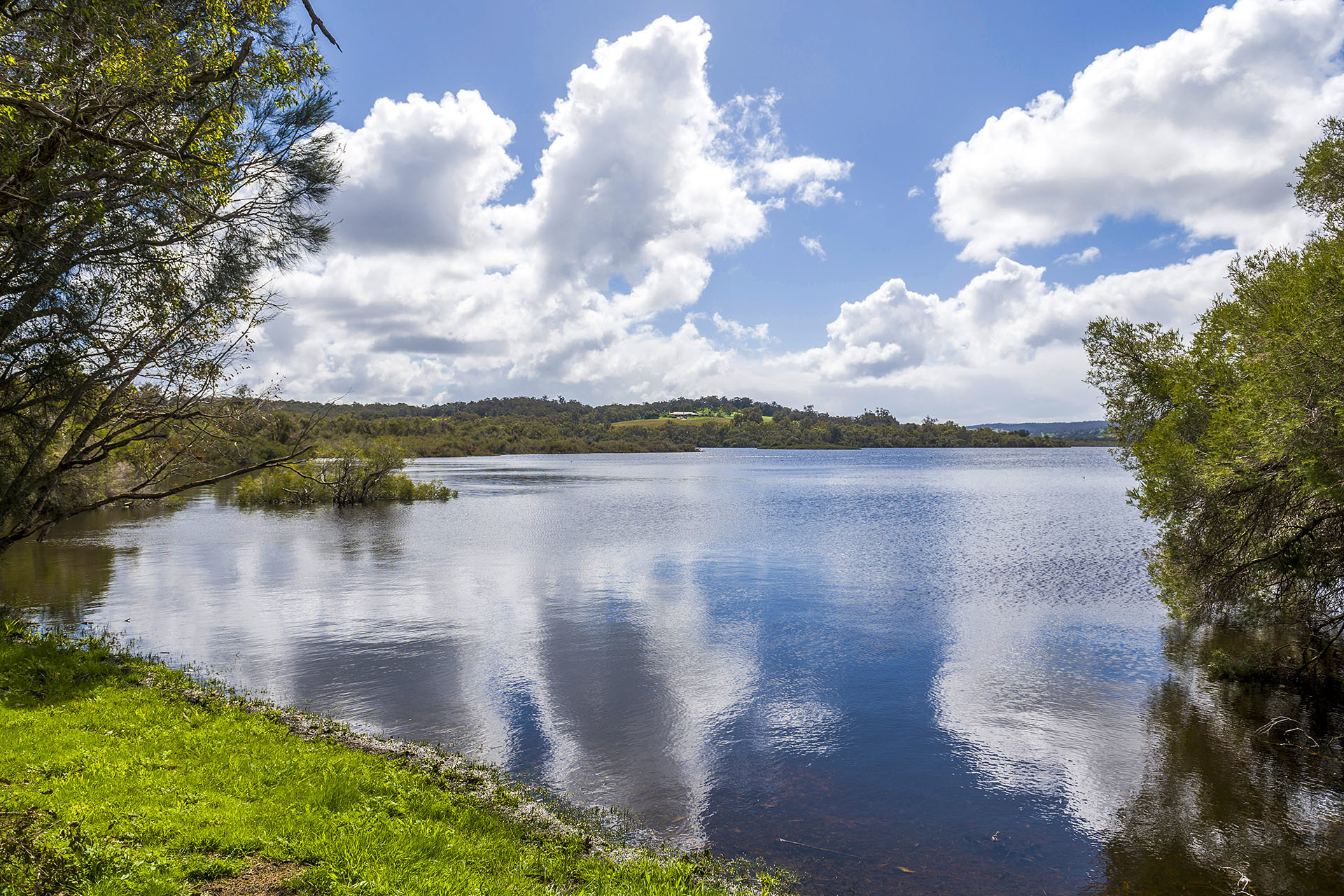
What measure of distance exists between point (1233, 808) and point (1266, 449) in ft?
18.6

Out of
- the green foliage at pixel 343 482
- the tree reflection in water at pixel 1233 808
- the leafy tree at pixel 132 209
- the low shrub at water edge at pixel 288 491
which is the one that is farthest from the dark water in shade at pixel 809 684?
the low shrub at water edge at pixel 288 491

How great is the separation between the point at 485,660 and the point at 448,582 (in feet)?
36.3

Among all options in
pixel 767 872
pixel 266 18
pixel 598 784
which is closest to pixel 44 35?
pixel 266 18

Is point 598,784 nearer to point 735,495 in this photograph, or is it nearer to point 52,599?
point 52,599

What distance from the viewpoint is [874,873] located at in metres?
8.98

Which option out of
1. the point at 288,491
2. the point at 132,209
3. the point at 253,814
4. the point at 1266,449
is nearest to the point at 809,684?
the point at 1266,449

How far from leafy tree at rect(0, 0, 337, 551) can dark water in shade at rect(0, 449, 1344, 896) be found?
6609 mm

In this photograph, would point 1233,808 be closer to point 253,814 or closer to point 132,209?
point 253,814

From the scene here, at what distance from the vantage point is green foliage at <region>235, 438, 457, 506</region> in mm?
56781

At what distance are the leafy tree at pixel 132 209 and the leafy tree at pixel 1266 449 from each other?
1516 cm

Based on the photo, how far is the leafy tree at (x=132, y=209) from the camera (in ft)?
22.4

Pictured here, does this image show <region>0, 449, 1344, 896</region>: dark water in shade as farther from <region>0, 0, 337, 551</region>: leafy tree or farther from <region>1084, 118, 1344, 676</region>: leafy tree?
<region>0, 0, 337, 551</region>: leafy tree

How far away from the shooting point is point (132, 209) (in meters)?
9.66

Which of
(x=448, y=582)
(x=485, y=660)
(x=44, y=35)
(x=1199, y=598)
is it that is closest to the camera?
(x=44, y=35)
